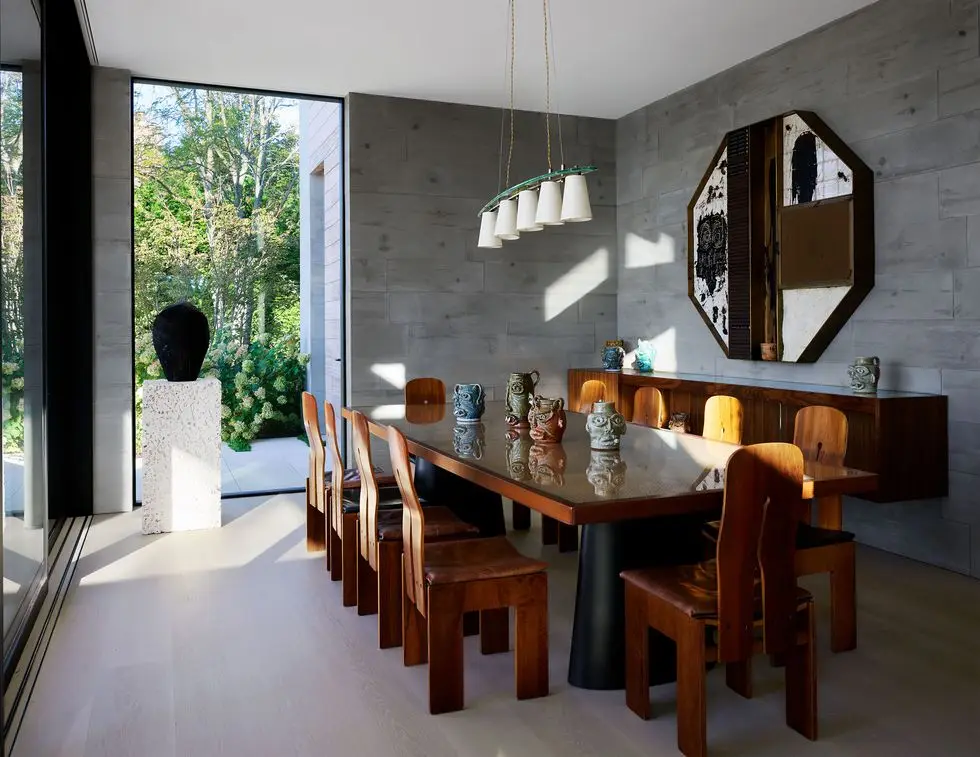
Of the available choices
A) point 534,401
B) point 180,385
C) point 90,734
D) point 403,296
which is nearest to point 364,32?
point 403,296

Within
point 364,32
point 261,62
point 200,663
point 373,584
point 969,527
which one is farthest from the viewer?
point 261,62

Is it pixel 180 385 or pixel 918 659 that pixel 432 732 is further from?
pixel 180 385

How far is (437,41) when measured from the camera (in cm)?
515

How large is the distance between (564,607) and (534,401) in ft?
3.04

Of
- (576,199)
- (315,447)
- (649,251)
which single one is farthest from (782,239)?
(315,447)

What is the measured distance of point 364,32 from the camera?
16.4 ft

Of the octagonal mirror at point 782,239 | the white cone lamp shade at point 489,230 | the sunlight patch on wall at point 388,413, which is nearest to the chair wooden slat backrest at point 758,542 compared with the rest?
the white cone lamp shade at point 489,230

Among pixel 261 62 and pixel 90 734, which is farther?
pixel 261 62

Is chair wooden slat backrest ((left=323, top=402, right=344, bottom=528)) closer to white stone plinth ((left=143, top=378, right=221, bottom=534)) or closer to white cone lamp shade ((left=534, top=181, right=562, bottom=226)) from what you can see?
white cone lamp shade ((left=534, top=181, right=562, bottom=226))

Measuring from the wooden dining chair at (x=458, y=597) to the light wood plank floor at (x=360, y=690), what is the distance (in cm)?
9

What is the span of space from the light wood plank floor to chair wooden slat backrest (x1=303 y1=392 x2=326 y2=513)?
0.45 m

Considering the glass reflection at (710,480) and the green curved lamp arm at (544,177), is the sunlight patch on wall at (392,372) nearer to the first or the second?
the green curved lamp arm at (544,177)

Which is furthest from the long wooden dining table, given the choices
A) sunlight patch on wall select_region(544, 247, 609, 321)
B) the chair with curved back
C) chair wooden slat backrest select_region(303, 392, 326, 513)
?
sunlight patch on wall select_region(544, 247, 609, 321)

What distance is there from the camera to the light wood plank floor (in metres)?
2.47
